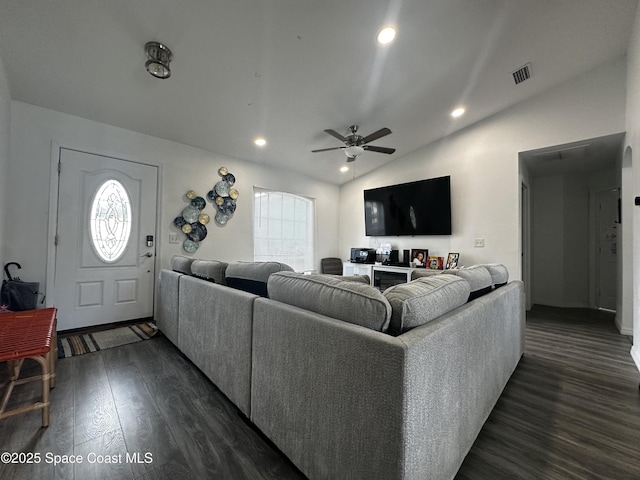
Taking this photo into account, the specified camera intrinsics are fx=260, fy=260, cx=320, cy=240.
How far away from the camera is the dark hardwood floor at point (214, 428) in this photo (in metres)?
1.18

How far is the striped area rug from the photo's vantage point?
8.01 ft

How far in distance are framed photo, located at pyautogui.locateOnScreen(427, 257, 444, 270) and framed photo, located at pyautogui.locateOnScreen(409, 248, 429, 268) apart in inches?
3.2

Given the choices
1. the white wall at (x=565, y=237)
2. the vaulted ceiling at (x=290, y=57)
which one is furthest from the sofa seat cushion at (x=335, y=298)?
the white wall at (x=565, y=237)

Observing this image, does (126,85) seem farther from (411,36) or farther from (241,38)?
(411,36)

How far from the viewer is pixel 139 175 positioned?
3.40 meters

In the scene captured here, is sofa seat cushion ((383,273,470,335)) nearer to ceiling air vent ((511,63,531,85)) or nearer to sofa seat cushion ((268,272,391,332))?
sofa seat cushion ((268,272,391,332))

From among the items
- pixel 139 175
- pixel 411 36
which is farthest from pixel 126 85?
pixel 411 36

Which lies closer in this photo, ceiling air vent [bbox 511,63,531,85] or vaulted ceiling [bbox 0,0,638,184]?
vaulted ceiling [bbox 0,0,638,184]

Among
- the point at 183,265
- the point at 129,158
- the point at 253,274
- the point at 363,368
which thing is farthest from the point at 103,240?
the point at 363,368

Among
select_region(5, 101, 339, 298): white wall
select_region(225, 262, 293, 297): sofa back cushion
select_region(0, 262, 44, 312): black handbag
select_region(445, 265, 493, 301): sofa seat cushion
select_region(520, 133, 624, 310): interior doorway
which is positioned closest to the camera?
select_region(445, 265, 493, 301): sofa seat cushion

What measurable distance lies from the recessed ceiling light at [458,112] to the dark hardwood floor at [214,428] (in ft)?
10.4

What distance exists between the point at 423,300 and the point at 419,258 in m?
3.71

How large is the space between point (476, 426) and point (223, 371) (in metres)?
1.43

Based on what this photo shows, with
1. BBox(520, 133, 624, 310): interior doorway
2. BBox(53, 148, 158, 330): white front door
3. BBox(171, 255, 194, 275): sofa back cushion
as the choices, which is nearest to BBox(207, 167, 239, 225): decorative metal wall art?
BBox(53, 148, 158, 330): white front door
